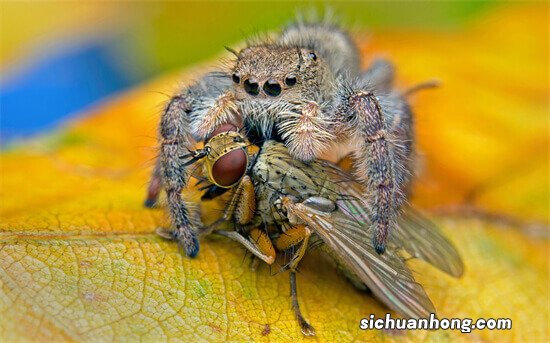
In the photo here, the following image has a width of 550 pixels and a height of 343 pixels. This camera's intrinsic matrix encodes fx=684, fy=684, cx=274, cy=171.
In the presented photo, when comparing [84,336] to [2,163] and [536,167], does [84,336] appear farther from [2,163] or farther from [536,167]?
[536,167]

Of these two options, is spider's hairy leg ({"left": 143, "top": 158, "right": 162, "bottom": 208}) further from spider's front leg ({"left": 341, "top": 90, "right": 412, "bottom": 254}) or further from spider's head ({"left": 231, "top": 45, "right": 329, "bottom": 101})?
spider's front leg ({"left": 341, "top": 90, "right": 412, "bottom": 254})

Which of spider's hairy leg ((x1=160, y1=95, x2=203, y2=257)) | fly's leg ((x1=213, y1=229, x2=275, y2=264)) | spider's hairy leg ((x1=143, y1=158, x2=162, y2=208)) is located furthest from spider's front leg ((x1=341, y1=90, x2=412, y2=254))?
spider's hairy leg ((x1=143, y1=158, x2=162, y2=208))

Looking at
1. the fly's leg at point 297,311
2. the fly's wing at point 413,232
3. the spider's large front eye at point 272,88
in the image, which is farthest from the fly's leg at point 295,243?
the spider's large front eye at point 272,88

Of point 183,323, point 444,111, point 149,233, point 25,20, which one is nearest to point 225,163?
point 149,233

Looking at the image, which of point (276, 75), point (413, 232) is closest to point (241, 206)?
point (276, 75)

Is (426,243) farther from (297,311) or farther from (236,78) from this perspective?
(236,78)

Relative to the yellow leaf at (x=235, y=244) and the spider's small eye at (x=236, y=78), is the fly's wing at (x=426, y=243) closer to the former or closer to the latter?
the yellow leaf at (x=235, y=244)
